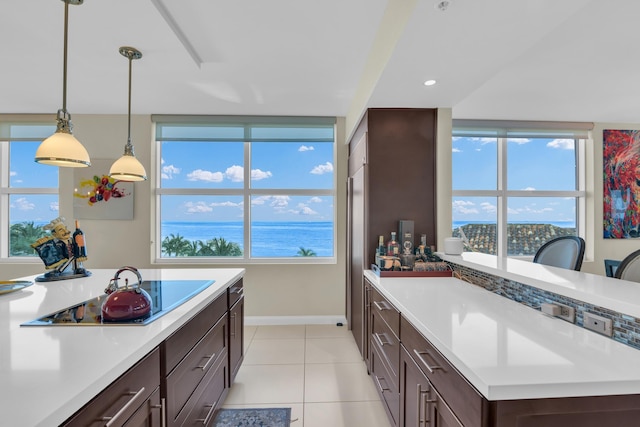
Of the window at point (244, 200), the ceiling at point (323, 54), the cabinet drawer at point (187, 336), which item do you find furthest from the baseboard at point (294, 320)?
the ceiling at point (323, 54)

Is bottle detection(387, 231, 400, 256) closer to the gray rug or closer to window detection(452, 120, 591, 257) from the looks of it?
the gray rug

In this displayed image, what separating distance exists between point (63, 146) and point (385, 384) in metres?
2.34

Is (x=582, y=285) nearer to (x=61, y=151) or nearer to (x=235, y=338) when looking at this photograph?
(x=235, y=338)

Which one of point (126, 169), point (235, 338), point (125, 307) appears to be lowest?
point (235, 338)

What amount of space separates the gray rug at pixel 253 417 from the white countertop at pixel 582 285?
5.34 feet

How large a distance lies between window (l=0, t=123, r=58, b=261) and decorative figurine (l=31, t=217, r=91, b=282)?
2.23 metres

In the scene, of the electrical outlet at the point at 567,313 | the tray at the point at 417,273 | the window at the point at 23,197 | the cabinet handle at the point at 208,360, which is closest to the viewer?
the electrical outlet at the point at 567,313

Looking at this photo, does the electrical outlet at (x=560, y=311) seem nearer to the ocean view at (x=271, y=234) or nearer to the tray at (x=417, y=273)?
the tray at (x=417, y=273)

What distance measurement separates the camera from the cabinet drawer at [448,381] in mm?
850

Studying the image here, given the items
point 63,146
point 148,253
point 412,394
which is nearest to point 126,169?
point 63,146

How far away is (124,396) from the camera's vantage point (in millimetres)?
926

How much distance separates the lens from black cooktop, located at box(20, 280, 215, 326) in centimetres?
119

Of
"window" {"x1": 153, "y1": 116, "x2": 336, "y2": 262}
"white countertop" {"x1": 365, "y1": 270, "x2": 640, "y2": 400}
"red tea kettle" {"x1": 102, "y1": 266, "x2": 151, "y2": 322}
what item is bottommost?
"white countertop" {"x1": 365, "y1": 270, "x2": 640, "y2": 400}

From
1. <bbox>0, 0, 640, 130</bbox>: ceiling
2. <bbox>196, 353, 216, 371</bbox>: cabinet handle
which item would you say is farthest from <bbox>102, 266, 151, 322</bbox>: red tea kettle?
<bbox>0, 0, 640, 130</bbox>: ceiling
